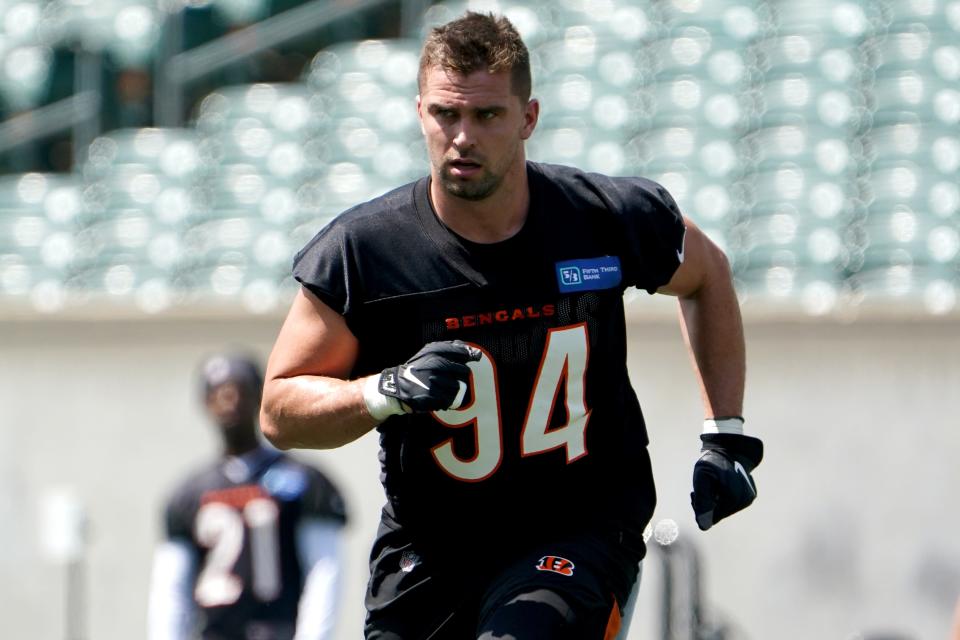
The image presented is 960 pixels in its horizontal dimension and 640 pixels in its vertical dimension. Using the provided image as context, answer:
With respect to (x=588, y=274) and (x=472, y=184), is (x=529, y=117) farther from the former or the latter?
(x=588, y=274)

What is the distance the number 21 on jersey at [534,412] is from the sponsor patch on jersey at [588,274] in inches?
3.9

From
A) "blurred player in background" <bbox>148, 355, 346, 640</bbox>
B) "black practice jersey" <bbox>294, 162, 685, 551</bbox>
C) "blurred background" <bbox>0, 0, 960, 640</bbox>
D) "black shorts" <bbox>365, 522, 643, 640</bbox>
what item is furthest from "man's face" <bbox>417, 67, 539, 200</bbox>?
"blurred background" <bbox>0, 0, 960, 640</bbox>

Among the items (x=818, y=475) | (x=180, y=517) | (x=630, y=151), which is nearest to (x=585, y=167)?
(x=630, y=151)

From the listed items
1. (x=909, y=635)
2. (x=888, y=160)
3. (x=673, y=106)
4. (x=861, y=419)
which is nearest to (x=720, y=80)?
(x=673, y=106)

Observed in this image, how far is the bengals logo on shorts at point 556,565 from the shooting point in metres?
3.69

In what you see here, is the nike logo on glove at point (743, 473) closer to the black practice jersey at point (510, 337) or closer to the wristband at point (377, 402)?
the black practice jersey at point (510, 337)

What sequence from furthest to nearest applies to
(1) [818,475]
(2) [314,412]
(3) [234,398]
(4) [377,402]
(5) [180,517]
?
(1) [818,475]
(3) [234,398]
(5) [180,517]
(2) [314,412]
(4) [377,402]

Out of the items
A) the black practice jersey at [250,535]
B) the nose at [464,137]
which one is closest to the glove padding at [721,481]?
the nose at [464,137]

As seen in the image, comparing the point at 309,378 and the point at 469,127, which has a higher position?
the point at 469,127

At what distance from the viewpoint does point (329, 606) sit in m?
5.55

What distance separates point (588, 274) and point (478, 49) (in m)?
0.60

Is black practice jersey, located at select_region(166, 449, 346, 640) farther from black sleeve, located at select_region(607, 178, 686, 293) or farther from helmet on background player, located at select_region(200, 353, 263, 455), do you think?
black sleeve, located at select_region(607, 178, 686, 293)

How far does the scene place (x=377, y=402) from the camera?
11.4 feet

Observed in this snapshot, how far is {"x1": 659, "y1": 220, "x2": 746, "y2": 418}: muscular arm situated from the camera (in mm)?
4164
